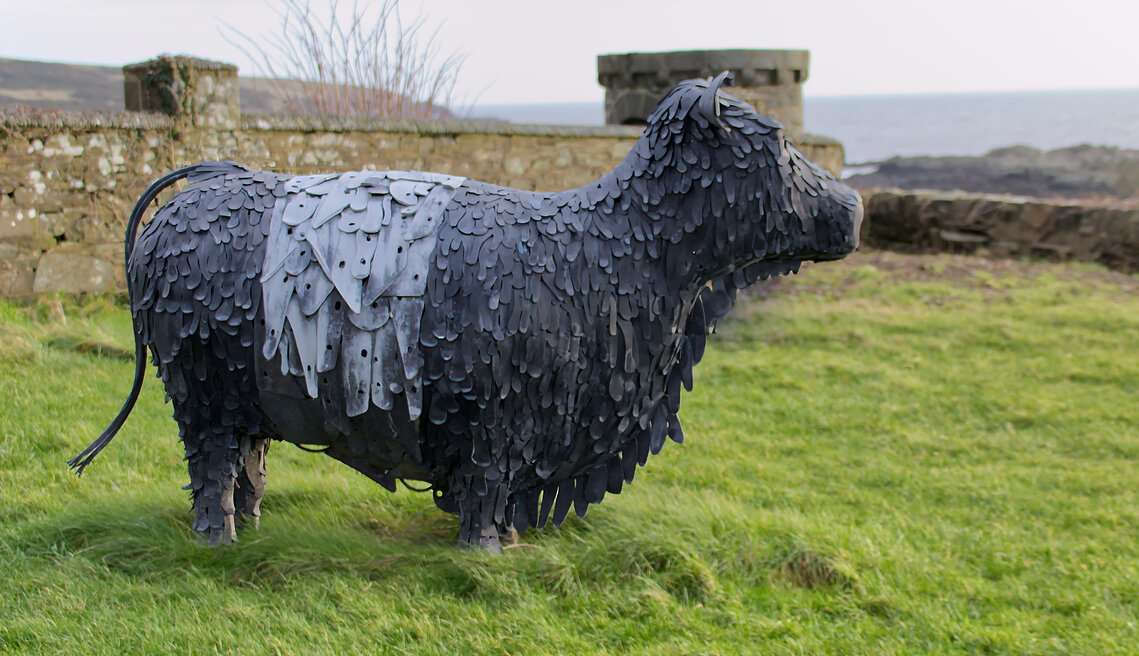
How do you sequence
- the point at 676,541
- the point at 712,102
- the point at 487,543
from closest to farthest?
the point at 712,102 → the point at 487,543 → the point at 676,541

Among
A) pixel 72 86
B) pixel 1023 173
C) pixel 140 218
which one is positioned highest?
pixel 72 86

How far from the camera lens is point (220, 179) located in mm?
3162

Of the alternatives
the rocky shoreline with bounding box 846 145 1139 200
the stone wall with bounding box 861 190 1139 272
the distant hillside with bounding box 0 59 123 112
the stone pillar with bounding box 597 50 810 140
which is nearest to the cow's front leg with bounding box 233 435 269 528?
the stone pillar with bounding box 597 50 810 140

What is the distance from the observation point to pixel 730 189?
289 cm

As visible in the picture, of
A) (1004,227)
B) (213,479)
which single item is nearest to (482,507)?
(213,479)

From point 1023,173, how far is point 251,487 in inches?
1175

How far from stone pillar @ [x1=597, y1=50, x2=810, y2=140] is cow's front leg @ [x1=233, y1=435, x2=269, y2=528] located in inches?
336

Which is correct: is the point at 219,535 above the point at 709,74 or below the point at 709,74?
below

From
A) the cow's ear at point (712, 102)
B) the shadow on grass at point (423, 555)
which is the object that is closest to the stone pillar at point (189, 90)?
the shadow on grass at point (423, 555)

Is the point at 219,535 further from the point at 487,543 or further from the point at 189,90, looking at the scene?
the point at 189,90

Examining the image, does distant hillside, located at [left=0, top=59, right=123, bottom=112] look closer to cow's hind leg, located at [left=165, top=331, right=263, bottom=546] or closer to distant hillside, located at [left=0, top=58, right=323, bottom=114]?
distant hillside, located at [left=0, top=58, right=323, bottom=114]

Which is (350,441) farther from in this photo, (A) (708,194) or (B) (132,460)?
(B) (132,460)

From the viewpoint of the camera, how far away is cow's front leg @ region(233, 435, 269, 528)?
341 cm

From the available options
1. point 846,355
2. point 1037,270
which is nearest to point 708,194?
point 846,355
